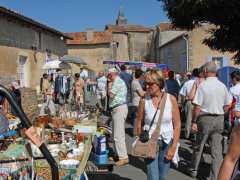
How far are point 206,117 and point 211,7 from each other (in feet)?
17.4

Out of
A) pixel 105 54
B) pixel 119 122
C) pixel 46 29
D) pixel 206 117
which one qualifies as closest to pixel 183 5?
pixel 119 122

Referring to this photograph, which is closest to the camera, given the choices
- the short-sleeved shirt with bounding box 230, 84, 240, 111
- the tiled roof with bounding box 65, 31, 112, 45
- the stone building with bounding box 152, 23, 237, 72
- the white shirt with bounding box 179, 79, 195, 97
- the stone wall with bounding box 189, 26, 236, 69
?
the short-sleeved shirt with bounding box 230, 84, 240, 111

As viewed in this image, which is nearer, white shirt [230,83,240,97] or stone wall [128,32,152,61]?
white shirt [230,83,240,97]

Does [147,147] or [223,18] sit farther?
[223,18]

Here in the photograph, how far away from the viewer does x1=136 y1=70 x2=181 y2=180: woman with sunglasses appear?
5059 millimetres

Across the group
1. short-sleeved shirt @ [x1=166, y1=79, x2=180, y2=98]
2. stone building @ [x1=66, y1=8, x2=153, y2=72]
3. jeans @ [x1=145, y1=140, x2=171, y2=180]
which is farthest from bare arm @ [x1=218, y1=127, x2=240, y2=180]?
stone building @ [x1=66, y1=8, x2=153, y2=72]

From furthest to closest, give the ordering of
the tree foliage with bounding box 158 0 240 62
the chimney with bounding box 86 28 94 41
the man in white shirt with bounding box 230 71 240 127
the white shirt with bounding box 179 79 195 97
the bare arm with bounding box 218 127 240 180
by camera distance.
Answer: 1. the chimney with bounding box 86 28 94 41
2. the tree foliage with bounding box 158 0 240 62
3. the white shirt with bounding box 179 79 195 97
4. the man in white shirt with bounding box 230 71 240 127
5. the bare arm with bounding box 218 127 240 180

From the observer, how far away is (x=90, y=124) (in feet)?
26.4

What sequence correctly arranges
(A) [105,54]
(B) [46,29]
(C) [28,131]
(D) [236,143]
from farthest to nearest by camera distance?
1. (A) [105,54]
2. (B) [46,29]
3. (C) [28,131]
4. (D) [236,143]

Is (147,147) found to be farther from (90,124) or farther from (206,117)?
(90,124)

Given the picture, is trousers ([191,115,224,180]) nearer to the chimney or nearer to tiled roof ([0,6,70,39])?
tiled roof ([0,6,70,39])

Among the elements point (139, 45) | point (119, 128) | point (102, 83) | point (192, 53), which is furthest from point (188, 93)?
point (139, 45)

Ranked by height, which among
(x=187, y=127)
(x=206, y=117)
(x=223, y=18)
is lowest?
(x=187, y=127)

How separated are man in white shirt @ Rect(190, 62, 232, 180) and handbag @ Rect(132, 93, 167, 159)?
1.73 meters
